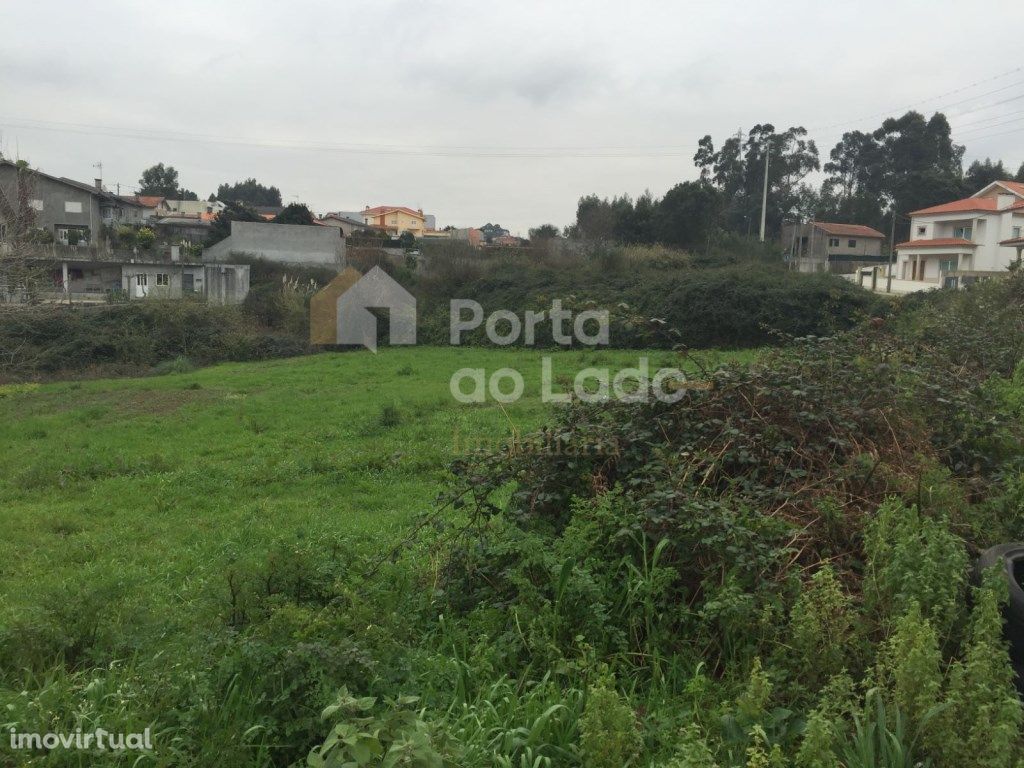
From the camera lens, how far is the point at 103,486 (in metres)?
7.38

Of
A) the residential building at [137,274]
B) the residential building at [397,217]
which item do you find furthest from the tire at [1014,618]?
the residential building at [397,217]

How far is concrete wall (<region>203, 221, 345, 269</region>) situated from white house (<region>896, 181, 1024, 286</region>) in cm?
2942

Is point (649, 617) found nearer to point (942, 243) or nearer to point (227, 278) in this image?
point (227, 278)

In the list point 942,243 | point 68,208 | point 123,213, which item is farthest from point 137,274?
point 942,243

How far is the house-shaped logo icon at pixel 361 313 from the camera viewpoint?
2200 cm

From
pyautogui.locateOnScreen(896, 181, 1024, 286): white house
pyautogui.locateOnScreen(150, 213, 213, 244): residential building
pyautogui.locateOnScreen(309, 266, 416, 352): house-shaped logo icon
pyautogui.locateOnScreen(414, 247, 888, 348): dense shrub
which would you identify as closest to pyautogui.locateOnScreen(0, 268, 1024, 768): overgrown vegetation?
pyautogui.locateOnScreen(414, 247, 888, 348): dense shrub

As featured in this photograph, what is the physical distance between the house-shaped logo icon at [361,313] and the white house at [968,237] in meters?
27.5

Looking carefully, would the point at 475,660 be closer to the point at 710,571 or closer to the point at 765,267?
the point at 710,571

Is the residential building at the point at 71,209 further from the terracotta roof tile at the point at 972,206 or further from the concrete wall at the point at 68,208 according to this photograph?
the terracotta roof tile at the point at 972,206

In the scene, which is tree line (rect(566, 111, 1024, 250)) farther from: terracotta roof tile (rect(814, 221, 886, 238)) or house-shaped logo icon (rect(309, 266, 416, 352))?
house-shaped logo icon (rect(309, 266, 416, 352))

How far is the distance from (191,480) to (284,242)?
28174 mm

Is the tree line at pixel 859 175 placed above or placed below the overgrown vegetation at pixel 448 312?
above

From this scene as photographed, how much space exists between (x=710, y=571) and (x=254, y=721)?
1900 mm

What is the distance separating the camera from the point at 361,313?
880 inches
